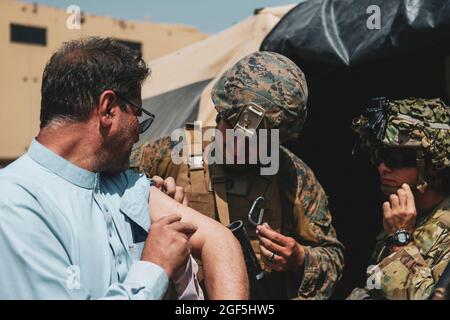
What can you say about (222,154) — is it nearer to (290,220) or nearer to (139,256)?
(290,220)

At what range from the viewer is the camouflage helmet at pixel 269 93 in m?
3.03

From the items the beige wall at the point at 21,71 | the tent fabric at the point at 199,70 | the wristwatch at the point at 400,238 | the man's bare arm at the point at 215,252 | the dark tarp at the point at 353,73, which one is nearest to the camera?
the man's bare arm at the point at 215,252

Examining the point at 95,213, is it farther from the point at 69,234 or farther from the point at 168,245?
the point at 168,245

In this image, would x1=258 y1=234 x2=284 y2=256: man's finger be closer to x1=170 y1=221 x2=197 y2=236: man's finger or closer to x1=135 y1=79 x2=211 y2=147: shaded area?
x1=170 y1=221 x2=197 y2=236: man's finger

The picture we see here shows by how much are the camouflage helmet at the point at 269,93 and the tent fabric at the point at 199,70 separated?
1.22 meters

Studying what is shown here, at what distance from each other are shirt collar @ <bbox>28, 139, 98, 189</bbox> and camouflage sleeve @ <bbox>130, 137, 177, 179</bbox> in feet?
4.27

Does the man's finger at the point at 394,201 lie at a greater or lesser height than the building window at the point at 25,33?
greater

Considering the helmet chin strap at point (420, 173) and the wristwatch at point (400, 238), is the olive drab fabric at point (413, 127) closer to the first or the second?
the helmet chin strap at point (420, 173)

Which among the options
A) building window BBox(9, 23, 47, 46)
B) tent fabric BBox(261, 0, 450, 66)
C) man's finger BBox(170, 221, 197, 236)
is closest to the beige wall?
building window BBox(9, 23, 47, 46)

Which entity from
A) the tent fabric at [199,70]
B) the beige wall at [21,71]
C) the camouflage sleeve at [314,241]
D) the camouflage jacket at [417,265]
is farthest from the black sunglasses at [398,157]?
the beige wall at [21,71]

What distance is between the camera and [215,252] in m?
2.09

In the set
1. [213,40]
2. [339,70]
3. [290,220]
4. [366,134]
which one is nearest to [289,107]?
[366,134]
